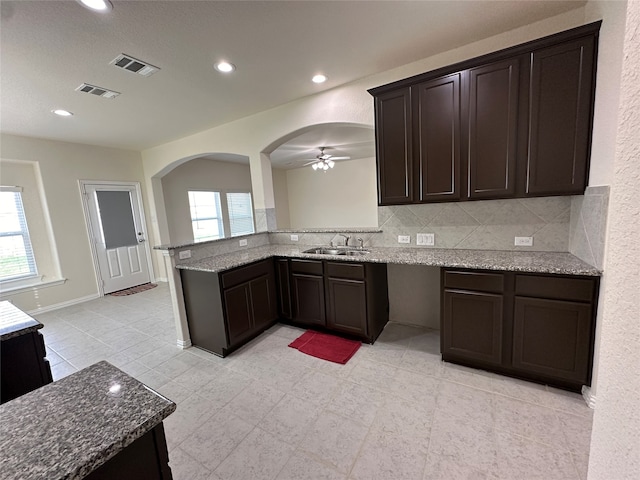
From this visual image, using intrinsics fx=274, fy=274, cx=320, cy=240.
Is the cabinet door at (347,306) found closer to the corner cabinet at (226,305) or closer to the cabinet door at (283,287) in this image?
the cabinet door at (283,287)

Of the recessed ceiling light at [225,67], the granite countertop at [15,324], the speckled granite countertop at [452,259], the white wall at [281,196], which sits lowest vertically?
the granite countertop at [15,324]

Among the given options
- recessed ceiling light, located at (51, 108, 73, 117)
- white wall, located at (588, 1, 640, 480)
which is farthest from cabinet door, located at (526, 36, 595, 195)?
recessed ceiling light, located at (51, 108, 73, 117)

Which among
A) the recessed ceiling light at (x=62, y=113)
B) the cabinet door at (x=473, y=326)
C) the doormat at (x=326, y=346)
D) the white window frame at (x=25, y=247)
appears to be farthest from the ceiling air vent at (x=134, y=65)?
the white window frame at (x=25, y=247)

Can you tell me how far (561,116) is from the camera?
1904mm

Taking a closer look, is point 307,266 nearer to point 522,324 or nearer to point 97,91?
point 522,324

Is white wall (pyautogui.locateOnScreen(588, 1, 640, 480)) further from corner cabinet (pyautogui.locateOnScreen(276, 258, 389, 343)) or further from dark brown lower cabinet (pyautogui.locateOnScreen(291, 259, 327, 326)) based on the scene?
dark brown lower cabinet (pyautogui.locateOnScreen(291, 259, 327, 326))

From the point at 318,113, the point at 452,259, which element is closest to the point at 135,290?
the point at 318,113

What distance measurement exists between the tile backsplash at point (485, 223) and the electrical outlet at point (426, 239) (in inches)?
1.2

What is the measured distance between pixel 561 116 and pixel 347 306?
224 centimetres

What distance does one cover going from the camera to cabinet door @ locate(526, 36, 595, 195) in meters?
1.83

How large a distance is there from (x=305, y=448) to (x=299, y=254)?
174 cm

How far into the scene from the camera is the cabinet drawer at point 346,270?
2.63 m

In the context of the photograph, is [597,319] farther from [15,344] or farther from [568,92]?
[15,344]

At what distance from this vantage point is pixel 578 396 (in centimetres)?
189
